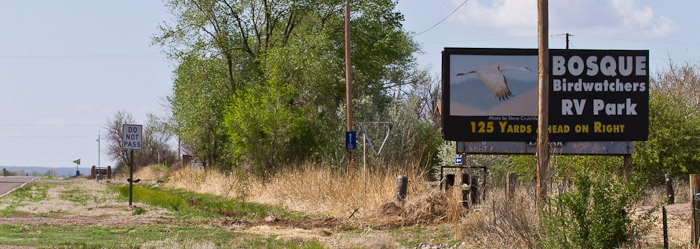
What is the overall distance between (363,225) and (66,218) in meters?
8.49

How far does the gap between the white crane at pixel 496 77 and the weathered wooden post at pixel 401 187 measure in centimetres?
328

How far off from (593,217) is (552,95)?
28.7 feet

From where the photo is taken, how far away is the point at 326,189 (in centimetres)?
2462

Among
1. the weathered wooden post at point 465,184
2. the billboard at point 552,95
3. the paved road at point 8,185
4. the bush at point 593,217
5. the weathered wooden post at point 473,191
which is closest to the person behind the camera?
the bush at point 593,217

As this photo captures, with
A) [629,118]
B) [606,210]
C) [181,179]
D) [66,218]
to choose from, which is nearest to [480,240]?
[606,210]

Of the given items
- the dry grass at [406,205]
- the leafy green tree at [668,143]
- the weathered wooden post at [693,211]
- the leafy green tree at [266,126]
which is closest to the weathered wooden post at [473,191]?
the dry grass at [406,205]

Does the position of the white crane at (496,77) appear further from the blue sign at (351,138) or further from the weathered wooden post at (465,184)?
the blue sign at (351,138)

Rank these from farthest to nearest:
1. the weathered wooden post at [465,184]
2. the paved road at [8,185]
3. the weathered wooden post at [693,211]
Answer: the paved road at [8,185], the weathered wooden post at [465,184], the weathered wooden post at [693,211]

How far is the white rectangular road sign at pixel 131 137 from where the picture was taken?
87.7 ft

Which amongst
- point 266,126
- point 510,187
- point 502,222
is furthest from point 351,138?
point 502,222

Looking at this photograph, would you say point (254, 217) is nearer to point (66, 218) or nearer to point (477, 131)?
point (66, 218)

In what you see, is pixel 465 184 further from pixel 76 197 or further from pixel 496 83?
pixel 76 197

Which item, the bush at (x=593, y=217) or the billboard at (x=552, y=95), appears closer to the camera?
the bush at (x=593, y=217)

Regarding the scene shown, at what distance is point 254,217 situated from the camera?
21703 millimetres
